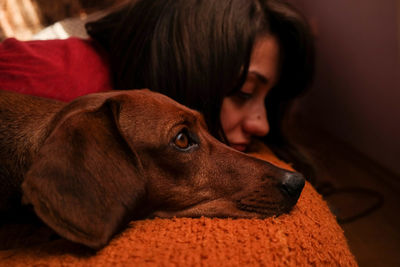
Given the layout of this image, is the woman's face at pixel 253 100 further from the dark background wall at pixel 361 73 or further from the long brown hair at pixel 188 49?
the dark background wall at pixel 361 73

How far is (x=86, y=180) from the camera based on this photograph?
774mm

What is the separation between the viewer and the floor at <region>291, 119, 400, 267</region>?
180 cm

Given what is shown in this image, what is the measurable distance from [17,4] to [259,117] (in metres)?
1.85

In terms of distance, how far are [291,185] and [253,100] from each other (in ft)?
2.56

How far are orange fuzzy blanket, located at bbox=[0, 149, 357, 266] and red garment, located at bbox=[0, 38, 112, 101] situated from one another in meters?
0.67

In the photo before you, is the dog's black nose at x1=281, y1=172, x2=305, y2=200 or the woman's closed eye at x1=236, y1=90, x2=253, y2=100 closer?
the dog's black nose at x1=281, y1=172, x2=305, y2=200

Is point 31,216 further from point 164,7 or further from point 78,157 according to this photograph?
point 164,7

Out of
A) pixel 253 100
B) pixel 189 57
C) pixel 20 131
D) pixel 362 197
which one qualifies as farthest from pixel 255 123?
pixel 362 197

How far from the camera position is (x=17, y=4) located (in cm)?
230

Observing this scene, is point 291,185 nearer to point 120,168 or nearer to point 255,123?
point 120,168

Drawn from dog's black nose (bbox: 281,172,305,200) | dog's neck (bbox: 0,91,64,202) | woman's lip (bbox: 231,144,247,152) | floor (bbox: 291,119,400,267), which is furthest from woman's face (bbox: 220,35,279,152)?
dog's neck (bbox: 0,91,64,202)

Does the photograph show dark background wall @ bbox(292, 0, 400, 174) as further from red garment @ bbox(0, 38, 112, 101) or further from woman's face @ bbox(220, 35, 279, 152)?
red garment @ bbox(0, 38, 112, 101)

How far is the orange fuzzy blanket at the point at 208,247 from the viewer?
749mm

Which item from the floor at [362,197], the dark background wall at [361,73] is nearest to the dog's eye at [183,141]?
the floor at [362,197]
